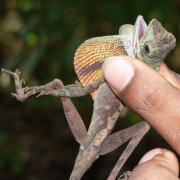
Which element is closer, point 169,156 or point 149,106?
point 149,106

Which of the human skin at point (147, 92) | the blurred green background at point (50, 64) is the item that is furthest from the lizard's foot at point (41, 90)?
the blurred green background at point (50, 64)

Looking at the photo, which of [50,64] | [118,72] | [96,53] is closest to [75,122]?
[96,53]

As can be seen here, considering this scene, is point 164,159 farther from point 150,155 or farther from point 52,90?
point 52,90

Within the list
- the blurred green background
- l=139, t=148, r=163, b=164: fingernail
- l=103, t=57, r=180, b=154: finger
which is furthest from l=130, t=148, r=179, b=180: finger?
the blurred green background

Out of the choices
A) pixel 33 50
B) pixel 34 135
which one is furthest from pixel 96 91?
pixel 34 135

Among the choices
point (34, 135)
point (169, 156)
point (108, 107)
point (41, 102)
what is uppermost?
point (108, 107)

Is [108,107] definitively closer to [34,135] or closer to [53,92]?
[53,92]
